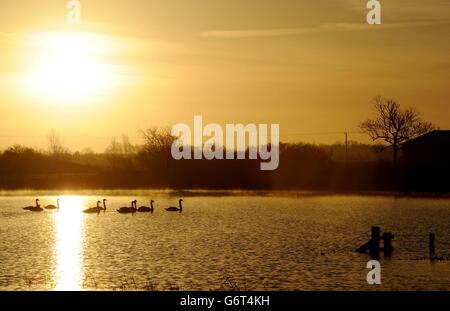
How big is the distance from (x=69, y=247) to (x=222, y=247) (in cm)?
844

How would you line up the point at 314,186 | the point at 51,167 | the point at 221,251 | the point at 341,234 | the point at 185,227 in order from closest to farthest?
1. the point at 221,251
2. the point at 341,234
3. the point at 185,227
4. the point at 314,186
5. the point at 51,167

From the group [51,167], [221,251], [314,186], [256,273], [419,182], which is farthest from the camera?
[51,167]

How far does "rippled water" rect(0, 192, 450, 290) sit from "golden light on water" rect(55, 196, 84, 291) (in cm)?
6

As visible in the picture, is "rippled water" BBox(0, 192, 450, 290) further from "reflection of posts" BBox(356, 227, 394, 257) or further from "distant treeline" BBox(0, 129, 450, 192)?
"distant treeline" BBox(0, 129, 450, 192)

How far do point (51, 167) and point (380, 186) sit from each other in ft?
264

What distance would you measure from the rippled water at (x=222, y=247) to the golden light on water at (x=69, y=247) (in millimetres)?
64

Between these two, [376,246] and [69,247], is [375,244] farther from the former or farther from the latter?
[69,247]

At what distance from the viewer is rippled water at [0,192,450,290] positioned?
27.6m

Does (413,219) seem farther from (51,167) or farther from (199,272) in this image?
(51,167)

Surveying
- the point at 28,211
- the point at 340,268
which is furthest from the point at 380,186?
the point at 340,268

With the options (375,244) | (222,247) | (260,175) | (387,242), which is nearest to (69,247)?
(222,247)

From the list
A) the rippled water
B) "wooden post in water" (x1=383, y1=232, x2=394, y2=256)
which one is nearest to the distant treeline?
the rippled water

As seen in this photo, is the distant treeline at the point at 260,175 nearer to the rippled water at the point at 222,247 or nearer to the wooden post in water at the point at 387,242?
the rippled water at the point at 222,247

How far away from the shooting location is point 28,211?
220 feet
